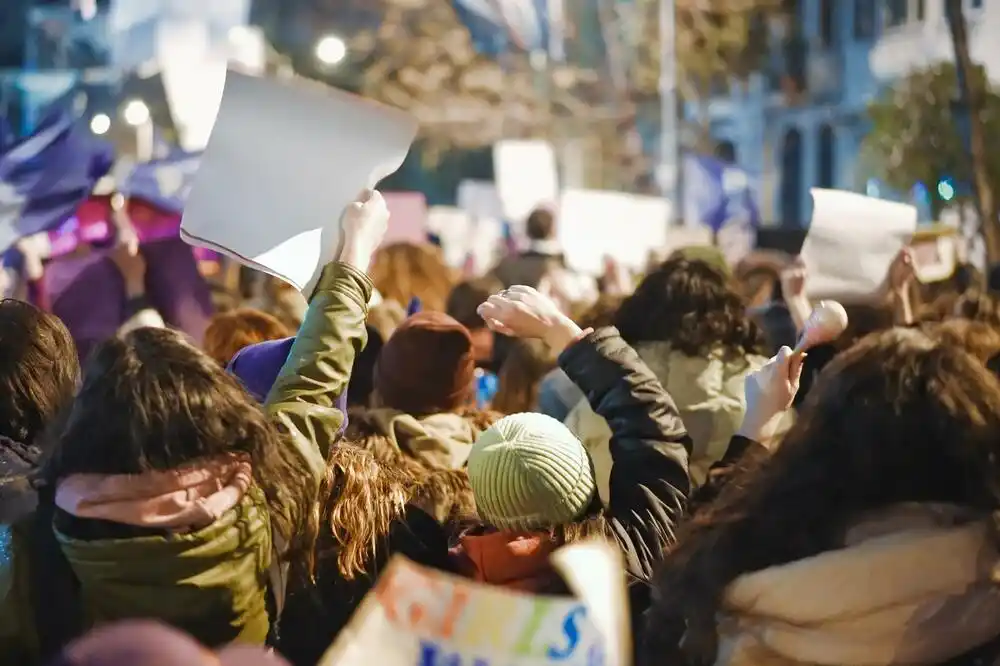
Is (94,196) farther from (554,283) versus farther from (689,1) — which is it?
(689,1)

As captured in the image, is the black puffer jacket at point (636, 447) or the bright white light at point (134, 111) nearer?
the black puffer jacket at point (636, 447)

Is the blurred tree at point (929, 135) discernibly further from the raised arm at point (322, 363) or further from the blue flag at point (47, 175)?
the raised arm at point (322, 363)

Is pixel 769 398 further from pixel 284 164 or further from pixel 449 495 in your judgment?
pixel 284 164

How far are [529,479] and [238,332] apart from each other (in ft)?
7.74

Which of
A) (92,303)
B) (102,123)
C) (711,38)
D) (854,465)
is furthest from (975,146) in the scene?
(711,38)

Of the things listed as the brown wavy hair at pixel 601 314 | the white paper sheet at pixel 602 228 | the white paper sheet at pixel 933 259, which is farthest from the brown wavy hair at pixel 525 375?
the white paper sheet at pixel 602 228

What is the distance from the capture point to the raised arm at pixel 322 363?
3.10m

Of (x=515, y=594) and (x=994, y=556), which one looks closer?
(x=515, y=594)

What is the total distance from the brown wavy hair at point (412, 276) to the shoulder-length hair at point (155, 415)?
495 centimetres

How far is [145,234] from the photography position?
9422 mm

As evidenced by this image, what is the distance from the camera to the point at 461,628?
2.06 meters

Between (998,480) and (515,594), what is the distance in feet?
2.64

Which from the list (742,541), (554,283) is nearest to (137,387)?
(742,541)

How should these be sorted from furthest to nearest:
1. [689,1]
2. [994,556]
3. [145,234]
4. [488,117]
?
1. [488,117]
2. [689,1]
3. [145,234]
4. [994,556]
